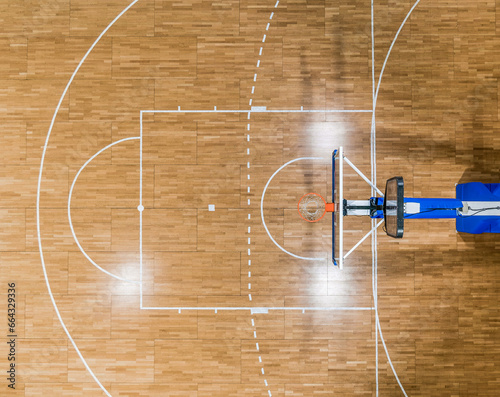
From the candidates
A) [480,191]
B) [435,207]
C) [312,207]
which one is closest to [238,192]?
[312,207]

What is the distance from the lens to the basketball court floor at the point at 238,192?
4.29m

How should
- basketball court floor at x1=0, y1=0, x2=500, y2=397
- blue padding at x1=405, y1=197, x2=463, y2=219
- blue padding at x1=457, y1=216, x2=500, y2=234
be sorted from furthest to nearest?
1. basketball court floor at x1=0, y1=0, x2=500, y2=397
2. blue padding at x1=457, y1=216, x2=500, y2=234
3. blue padding at x1=405, y1=197, x2=463, y2=219

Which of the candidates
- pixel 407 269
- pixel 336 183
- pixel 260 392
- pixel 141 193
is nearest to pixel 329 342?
pixel 260 392

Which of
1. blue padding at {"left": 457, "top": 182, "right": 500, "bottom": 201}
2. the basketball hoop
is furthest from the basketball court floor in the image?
blue padding at {"left": 457, "top": 182, "right": 500, "bottom": 201}

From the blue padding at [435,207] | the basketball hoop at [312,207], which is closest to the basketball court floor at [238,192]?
the basketball hoop at [312,207]

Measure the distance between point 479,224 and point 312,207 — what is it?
1.90 meters

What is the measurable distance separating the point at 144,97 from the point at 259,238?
2.23m

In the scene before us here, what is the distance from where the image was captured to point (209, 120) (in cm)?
434

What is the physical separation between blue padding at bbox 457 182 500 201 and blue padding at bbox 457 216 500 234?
0.23 meters

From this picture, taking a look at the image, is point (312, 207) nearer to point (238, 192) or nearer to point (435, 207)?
point (238, 192)

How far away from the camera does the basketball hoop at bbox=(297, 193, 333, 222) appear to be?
14.1ft

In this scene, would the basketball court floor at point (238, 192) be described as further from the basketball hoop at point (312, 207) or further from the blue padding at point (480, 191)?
the blue padding at point (480, 191)

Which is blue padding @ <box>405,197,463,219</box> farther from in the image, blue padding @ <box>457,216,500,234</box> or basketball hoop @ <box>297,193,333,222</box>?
basketball hoop @ <box>297,193,333,222</box>

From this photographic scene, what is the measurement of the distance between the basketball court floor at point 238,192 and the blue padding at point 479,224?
18 centimetres
